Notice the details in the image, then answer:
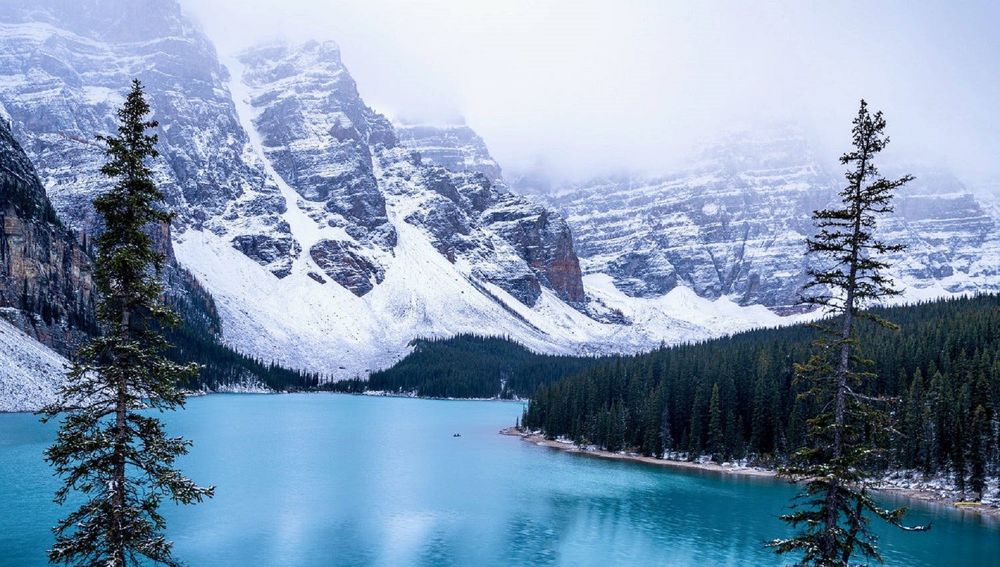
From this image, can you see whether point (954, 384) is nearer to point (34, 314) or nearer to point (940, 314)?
point (940, 314)

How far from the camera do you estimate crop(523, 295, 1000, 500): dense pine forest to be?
76250 millimetres

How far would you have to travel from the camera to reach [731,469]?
298 feet

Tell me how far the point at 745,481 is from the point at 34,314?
119653 millimetres

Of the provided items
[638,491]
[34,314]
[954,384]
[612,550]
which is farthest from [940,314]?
[34,314]

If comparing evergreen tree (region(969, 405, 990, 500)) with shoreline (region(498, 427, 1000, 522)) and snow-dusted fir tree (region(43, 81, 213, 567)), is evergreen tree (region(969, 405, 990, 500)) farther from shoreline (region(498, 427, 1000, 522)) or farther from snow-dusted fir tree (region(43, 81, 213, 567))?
snow-dusted fir tree (region(43, 81, 213, 567))

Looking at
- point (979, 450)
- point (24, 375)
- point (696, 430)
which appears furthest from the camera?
point (24, 375)

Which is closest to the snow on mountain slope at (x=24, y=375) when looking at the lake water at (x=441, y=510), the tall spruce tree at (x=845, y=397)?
the lake water at (x=441, y=510)

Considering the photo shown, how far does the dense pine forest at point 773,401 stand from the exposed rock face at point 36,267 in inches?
3400

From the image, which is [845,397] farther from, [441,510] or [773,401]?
[773,401]

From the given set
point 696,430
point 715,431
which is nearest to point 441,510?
point 696,430

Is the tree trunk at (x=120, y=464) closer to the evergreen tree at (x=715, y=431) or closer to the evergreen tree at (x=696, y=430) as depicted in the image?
the evergreen tree at (x=715, y=431)

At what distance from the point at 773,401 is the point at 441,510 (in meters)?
52.5

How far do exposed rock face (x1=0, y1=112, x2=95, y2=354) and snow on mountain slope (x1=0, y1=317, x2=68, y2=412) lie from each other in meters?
15.4

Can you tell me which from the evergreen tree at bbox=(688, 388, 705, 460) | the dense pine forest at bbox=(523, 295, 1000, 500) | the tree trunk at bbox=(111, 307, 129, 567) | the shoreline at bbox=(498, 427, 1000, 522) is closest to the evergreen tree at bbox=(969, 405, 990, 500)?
the dense pine forest at bbox=(523, 295, 1000, 500)
